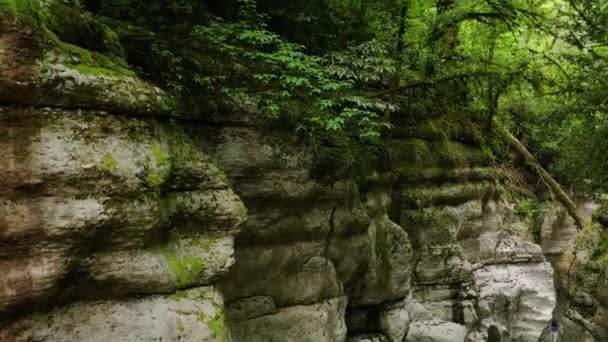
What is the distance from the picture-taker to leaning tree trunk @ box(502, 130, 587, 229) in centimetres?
1547

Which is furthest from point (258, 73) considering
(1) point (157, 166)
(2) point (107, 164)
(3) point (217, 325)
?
(3) point (217, 325)

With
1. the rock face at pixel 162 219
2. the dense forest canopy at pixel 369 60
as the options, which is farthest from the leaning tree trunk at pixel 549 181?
the rock face at pixel 162 219

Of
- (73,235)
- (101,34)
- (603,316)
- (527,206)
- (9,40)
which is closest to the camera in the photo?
(9,40)

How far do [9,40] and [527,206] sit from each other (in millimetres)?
14027

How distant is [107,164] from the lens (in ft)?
13.9

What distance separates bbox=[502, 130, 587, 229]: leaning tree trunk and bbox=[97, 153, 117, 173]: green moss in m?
13.5

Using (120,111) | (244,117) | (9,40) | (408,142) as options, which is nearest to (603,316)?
(408,142)

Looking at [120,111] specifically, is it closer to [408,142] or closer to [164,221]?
[164,221]

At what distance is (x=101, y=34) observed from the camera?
16.0ft

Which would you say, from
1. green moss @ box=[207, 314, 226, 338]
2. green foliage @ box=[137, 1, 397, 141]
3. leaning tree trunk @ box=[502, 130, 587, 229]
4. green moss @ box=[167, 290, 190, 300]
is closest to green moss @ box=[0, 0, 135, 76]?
green foliage @ box=[137, 1, 397, 141]

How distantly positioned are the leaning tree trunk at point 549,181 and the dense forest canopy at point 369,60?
756 mm

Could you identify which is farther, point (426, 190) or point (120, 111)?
point (426, 190)

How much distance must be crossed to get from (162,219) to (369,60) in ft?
12.7

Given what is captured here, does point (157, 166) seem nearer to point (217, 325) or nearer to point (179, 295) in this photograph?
point (179, 295)
